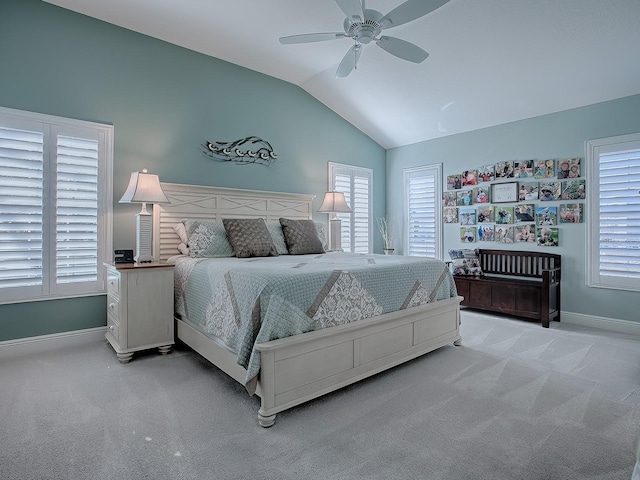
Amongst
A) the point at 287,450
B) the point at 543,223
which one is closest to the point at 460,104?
the point at 543,223

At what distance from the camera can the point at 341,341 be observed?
2.42m

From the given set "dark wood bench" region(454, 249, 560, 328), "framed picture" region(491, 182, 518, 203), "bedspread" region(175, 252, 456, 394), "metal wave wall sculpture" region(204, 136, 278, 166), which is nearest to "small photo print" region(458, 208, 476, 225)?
"framed picture" region(491, 182, 518, 203)

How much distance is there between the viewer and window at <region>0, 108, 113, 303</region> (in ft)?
10.1

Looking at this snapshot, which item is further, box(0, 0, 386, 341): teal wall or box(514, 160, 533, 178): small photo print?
box(514, 160, 533, 178): small photo print

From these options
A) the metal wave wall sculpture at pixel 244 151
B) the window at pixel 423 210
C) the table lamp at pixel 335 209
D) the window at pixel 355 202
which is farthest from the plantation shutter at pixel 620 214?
the metal wave wall sculpture at pixel 244 151

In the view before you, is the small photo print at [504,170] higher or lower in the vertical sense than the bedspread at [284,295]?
higher

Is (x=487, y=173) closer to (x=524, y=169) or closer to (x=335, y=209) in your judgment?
(x=524, y=169)

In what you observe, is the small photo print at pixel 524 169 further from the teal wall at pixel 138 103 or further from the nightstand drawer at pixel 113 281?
the nightstand drawer at pixel 113 281

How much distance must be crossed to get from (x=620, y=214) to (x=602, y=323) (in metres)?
1.23

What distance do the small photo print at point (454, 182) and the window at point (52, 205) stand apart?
14.5ft

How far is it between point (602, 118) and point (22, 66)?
19.1ft

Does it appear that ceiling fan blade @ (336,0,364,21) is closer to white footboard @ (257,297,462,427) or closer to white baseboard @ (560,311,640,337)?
white footboard @ (257,297,462,427)

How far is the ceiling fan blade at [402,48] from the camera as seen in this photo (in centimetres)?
277

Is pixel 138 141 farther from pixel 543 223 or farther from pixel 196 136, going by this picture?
pixel 543 223
